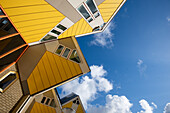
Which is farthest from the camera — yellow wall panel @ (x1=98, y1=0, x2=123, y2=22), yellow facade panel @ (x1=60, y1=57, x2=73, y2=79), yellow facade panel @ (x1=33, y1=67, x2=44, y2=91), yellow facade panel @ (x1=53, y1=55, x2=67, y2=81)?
yellow wall panel @ (x1=98, y1=0, x2=123, y2=22)

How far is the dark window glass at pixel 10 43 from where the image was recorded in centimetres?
750

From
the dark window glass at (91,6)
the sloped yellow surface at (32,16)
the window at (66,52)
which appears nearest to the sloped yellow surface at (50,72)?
the window at (66,52)

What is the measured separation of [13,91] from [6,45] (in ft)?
12.1

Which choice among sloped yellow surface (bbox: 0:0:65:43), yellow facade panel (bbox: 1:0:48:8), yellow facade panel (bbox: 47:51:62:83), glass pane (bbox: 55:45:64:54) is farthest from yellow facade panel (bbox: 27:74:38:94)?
yellow facade panel (bbox: 1:0:48:8)

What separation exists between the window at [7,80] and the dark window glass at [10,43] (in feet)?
6.38

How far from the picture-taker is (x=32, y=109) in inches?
377

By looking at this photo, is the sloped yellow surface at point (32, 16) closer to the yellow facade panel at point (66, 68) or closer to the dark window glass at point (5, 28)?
the dark window glass at point (5, 28)

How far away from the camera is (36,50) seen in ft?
30.6

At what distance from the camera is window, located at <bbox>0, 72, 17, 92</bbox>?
6.22 metres

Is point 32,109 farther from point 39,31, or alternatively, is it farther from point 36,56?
point 39,31

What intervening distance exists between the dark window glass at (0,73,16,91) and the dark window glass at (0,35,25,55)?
2.01 metres

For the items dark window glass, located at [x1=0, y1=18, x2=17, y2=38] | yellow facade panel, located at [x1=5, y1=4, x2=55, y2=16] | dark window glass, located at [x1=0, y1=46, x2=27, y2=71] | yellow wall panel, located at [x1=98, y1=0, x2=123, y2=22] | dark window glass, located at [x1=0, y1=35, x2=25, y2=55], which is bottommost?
dark window glass, located at [x1=0, y1=46, x2=27, y2=71]

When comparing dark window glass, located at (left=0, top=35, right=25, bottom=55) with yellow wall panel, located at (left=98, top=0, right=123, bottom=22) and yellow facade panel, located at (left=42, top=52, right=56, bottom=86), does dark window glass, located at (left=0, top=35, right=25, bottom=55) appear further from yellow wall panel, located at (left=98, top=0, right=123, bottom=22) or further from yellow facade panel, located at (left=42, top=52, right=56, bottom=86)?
yellow wall panel, located at (left=98, top=0, right=123, bottom=22)

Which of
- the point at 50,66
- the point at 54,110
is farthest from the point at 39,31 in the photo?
the point at 54,110
